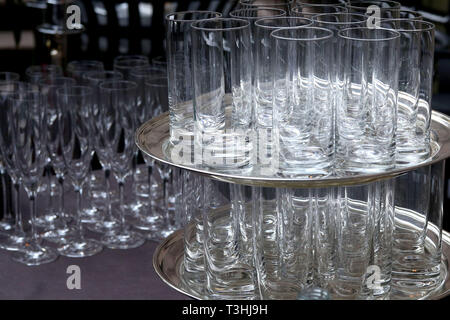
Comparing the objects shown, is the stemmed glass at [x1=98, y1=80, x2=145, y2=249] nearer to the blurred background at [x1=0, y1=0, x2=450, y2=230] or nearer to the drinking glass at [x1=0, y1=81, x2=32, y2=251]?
the drinking glass at [x1=0, y1=81, x2=32, y2=251]

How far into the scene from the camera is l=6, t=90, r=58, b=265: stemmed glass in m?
1.80

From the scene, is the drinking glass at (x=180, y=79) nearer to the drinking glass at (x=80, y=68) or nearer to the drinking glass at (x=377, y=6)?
the drinking glass at (x=377, y=6)

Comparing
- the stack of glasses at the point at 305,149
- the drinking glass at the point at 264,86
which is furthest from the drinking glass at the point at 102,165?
the drinking glass at the point at 264,86

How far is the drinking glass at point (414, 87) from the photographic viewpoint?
1.29 meters

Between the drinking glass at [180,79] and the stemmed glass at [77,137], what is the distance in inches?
23.2

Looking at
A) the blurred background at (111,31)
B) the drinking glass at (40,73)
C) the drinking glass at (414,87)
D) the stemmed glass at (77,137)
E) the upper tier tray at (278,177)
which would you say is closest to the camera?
the upper tier tray at (278,177)

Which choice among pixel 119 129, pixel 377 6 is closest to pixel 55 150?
pixel 119 129

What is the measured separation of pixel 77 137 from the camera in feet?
6.45

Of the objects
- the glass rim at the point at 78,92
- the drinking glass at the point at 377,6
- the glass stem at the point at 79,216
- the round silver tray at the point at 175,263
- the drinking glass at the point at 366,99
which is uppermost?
the drinking glass at the point at 377,6

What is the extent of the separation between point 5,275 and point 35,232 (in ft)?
0.74

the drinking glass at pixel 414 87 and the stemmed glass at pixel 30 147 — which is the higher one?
the drinking glass at pixel 414 87

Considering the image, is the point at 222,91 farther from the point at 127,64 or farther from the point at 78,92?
the point at 127,64

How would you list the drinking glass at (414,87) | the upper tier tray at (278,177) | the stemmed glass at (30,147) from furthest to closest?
the stemmed glass at (30,147), the drinking glass at (414,87), the upper tier tray at (278,177)
